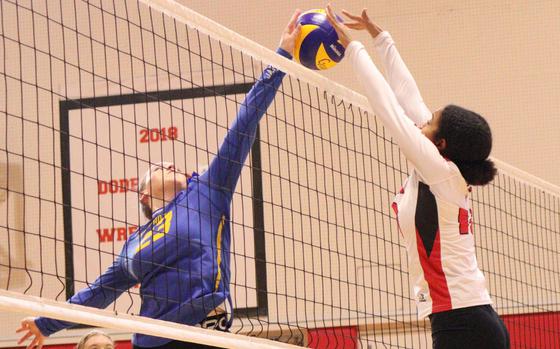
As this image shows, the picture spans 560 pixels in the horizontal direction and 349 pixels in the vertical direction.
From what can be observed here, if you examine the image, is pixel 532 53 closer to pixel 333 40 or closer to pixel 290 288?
pixel 290 288

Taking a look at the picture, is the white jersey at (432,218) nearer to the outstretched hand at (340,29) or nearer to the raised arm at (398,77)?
the outstretched hand at (340,29)

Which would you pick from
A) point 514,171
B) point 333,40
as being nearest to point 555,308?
point 514,171

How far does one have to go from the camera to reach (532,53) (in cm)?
848

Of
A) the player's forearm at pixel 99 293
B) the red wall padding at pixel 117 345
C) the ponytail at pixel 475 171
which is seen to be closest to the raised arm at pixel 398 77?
the ponytail at pixel 475 171

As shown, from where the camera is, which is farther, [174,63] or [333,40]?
[174,63]

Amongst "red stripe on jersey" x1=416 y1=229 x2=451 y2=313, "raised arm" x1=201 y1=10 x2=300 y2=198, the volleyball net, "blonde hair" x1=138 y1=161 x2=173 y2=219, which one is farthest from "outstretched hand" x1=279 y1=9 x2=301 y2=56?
the volleyball net

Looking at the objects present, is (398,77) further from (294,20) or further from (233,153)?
(233,153)

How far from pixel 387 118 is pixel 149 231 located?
142cm

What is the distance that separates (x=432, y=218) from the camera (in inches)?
150

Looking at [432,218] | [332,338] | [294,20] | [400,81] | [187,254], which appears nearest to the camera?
[432,218]

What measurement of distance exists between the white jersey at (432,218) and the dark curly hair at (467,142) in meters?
0.05

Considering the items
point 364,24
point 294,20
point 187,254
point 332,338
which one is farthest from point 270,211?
point 364,24

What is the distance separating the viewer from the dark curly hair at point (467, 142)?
12.4 feet

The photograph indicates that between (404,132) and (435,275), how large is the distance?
554mm
